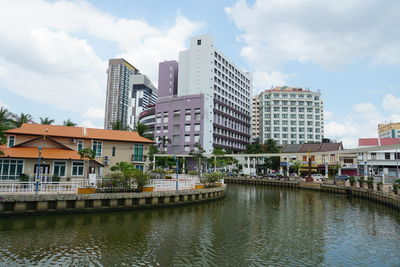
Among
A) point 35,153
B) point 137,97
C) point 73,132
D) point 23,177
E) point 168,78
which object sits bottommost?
point 23,177

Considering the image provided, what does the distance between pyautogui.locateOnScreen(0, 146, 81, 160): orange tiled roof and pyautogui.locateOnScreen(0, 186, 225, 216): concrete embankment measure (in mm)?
8330

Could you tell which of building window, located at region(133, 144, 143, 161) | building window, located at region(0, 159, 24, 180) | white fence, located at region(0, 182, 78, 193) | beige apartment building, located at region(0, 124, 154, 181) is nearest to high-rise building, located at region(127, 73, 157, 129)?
building window, located at region(133, 144, 143, 161)

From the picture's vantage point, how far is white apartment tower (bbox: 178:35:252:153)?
9012 cm

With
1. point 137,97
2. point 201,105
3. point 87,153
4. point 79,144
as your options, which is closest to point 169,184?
point 87,153

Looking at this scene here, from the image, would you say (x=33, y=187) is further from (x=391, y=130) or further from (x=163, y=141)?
(x=391, y=130)

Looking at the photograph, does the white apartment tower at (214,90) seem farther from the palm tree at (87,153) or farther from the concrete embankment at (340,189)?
the palm tree at (87,153)

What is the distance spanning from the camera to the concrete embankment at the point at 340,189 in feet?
107

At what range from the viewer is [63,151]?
32.7 meters

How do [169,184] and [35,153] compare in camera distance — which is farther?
[169,184]

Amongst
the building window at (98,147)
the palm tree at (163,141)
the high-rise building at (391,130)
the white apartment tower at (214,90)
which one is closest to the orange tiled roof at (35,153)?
the building window at (98,147)

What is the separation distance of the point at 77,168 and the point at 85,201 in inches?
366

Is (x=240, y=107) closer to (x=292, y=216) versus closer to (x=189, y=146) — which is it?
(x=189, y=146)

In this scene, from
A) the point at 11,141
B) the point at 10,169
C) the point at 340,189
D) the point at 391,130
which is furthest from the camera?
the point at 391,130

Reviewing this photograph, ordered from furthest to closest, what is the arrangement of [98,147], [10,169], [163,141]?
[163,141] → [98,147] → [10,169]
